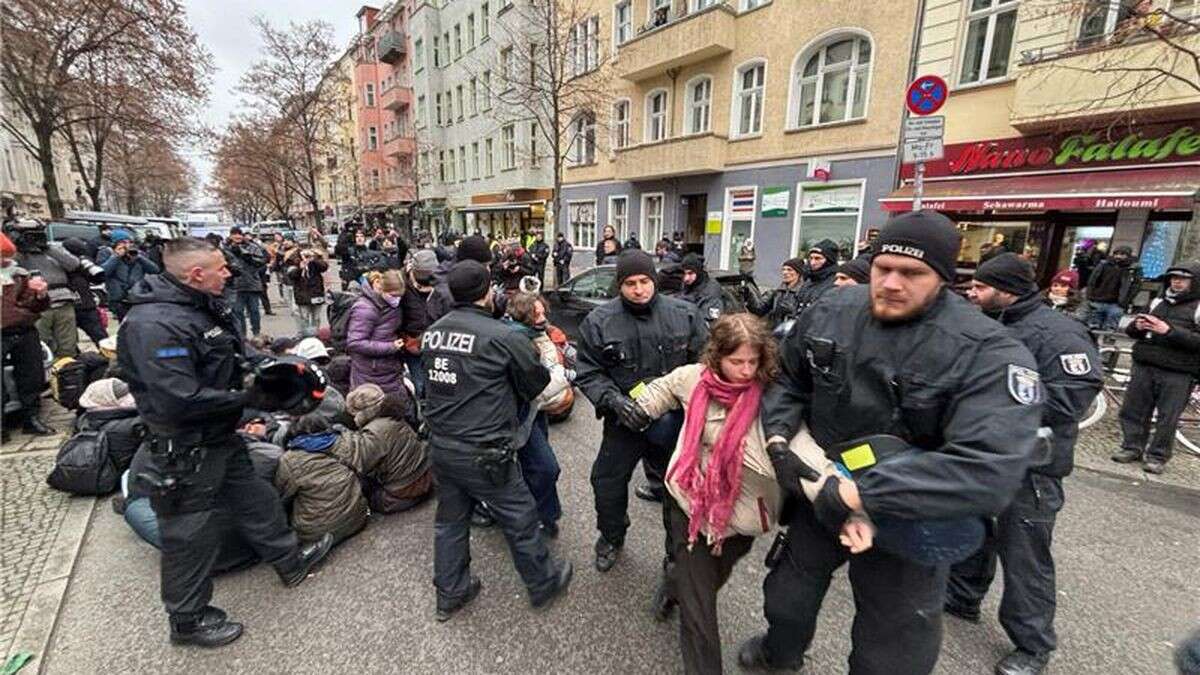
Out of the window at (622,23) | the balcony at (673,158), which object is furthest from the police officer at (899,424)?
the window at (622,23)

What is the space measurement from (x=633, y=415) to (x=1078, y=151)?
1117 cm

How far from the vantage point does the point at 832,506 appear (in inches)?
56.0

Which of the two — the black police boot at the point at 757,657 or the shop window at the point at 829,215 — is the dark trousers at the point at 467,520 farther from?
the shop window at the point at 829,215

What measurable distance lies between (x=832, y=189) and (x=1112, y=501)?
32.6 ft

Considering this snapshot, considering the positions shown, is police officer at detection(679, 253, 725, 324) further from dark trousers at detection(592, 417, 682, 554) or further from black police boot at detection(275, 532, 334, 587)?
black police boot at detection(275, 532, 334, 587)

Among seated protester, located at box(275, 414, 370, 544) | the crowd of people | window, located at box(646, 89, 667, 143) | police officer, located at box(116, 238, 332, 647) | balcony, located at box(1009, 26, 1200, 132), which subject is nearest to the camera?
the crowd of people

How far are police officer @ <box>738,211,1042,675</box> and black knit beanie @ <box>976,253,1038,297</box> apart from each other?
3.79ft

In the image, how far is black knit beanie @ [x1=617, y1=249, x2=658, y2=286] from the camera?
2719 mm

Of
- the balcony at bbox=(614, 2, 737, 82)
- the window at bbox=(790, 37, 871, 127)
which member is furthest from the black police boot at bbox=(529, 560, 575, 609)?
the balcony at bbox=(614, 2, 737, 82)

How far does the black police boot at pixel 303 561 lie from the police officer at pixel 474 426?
87 cm

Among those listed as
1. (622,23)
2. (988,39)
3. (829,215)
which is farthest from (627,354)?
(622,23)

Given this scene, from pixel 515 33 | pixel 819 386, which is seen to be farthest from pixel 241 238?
pixel 515 33

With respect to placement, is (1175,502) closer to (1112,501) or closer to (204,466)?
(1112,501)

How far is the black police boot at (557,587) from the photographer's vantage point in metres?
2.54
